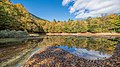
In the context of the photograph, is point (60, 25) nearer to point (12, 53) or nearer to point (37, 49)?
point (37, 49)

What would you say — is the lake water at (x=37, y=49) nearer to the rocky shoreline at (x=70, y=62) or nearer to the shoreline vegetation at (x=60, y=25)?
the rocky shoreline at (x=70, y=62)

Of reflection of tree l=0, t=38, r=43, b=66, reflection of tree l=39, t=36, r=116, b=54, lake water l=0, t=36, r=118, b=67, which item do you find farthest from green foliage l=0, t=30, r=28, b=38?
reflection of tree l=0, t=38, r=43, b=66

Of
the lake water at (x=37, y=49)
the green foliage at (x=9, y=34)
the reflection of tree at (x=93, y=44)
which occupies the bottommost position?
the reflection of tree at (x=93, y=44)

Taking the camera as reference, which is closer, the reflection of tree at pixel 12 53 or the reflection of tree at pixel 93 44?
the reflection of tree at pixel 12 53

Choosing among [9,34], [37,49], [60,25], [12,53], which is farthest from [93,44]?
[60,25]

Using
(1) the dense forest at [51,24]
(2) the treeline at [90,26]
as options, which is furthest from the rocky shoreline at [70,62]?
(2) the treeline at [90,26]

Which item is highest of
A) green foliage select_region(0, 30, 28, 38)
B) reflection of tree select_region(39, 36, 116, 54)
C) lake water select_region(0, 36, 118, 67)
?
green foliage select_region(0, 30, 28, 38)

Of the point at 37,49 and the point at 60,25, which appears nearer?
the point at 37,49

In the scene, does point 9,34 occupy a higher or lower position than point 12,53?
higher

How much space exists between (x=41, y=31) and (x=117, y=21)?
186 feet

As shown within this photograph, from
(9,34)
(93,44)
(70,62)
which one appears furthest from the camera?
(9,34)

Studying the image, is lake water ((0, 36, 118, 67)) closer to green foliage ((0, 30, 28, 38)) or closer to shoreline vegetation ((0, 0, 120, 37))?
green foliage ((0, 30, 28, 38))

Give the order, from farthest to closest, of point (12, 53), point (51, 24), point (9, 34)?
1. point (51, 24)
2. point (9, 34)
3. point (12, 53)

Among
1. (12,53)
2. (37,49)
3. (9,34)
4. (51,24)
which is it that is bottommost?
(37,49)
